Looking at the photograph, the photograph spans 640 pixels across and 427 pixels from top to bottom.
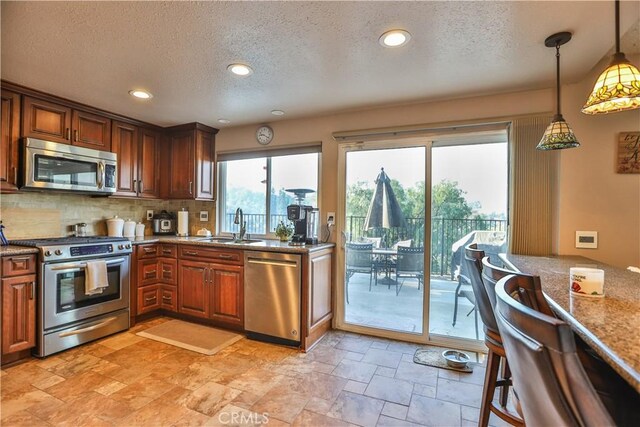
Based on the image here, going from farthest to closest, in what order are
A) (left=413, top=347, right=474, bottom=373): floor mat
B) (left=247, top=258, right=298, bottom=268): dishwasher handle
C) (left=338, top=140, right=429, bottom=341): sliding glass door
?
(left=338, top=140, right=429, bottom=341): sliding glass door < (left=247, top=258, right=298, bottom=268): dishwasher handle < (left=413, top=347, right=474, bottom=373): floor mat

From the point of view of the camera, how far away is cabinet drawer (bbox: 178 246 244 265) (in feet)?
10.3

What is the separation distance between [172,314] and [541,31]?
4.17m

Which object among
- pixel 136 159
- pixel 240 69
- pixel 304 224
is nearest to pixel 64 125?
pixel 136 159

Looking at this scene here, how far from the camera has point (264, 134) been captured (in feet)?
12.1

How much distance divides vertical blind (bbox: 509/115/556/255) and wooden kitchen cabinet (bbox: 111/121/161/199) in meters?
4.00

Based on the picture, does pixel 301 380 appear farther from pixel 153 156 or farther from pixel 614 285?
pixel 153 156

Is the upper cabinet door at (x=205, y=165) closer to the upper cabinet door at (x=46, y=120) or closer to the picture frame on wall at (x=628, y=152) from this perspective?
the upper cabinet door at (x=46, y=120)

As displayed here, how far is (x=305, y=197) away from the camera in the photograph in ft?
11.6

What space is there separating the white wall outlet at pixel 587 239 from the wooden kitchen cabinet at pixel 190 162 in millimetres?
3855

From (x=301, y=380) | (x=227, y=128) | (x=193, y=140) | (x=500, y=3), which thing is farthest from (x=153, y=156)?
(x=500, y=3)

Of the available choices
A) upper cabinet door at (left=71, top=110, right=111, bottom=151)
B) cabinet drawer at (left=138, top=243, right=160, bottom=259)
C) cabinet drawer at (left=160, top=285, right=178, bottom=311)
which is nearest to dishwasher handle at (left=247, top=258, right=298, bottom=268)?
cabinet drawer at (left=160, top=285, right=178, bottom=311)

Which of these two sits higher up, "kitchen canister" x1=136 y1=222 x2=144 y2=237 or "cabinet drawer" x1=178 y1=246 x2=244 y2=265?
"kitchen canister" x1=136 y1=222 x2=144 y2=237
